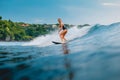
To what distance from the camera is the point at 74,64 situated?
655cm

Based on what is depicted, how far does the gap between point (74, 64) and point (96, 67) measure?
926 millimetres

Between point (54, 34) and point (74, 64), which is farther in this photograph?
point (54, 34)

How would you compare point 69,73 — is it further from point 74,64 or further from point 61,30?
point 61,30

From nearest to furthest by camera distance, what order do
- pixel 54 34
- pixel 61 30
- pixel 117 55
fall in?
1. pixel 117 55
2. pixel 61 30
3. pixel 54 34

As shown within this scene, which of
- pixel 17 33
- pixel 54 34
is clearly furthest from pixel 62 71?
pixel 17 33

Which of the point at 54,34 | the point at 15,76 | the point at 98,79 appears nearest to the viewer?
the point at 98,79

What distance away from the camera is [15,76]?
19.7 ft

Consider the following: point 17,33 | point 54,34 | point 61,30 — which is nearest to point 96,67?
point 61,30

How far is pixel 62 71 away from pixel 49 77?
445 mm

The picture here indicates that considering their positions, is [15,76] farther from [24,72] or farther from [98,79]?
[98,79]

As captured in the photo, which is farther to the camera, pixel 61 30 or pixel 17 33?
pixel 17 33

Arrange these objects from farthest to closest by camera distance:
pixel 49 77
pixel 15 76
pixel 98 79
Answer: pixel 15 76, pixel 49 77, pixel 98 79

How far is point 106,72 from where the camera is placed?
16.9ft

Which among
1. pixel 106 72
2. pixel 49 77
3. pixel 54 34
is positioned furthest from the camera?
pixel 54 34
